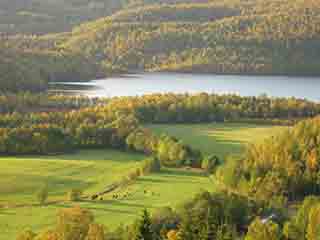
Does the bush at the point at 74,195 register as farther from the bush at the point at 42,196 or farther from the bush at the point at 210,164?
the bush at the point at 210,164

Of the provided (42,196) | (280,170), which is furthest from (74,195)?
(280,170)

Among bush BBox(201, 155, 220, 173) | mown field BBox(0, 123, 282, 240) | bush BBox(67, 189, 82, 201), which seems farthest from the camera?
bush BBox(201, 155, 220, 173)

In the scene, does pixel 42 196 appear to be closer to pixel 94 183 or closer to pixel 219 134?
pixel 94 183

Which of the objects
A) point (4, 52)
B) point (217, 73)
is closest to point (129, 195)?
point (4, 52)

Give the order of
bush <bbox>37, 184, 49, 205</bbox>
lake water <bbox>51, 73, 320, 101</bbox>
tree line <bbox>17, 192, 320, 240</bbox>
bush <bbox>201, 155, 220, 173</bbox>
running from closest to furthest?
tree line <bbox>17, 192, 320, 240</bbox>
bush <bbox>37, 184, 49, 205</bbox>
bush <bbox>201, 155, 220, 173</bbox>
lake water <bbox>51, 73, 320, 101</bbox>

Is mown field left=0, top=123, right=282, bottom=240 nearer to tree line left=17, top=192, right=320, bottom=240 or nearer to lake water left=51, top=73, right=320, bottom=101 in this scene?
tree line left=17, top=192, right=320, bottom=240

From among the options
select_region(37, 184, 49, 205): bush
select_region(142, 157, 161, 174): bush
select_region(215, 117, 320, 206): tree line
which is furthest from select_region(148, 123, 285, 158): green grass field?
select_region(37, 184, 49, 205): bush

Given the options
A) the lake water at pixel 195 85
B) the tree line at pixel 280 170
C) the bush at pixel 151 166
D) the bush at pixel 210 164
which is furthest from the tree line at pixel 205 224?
the lake water at pixel 195 85
